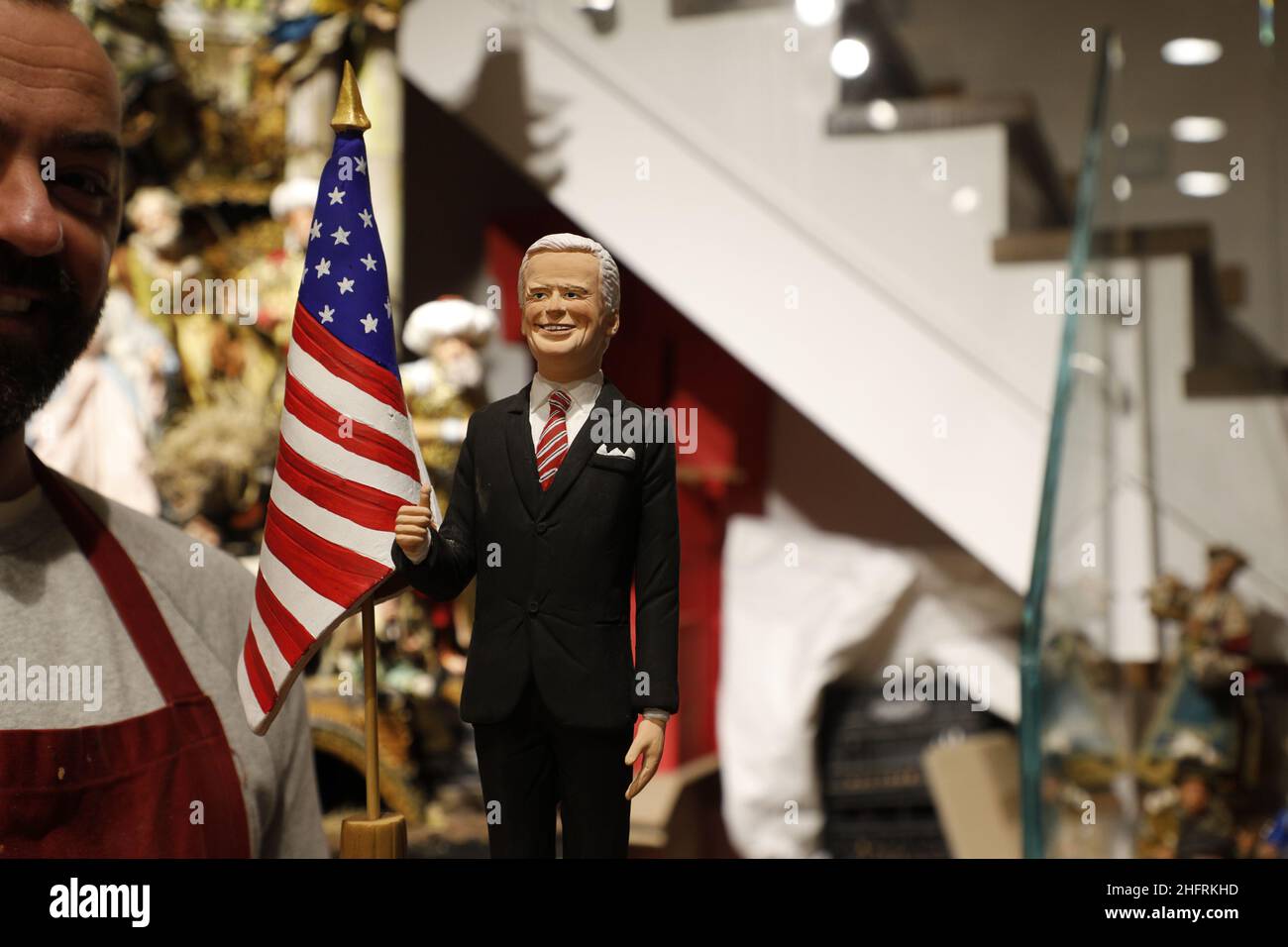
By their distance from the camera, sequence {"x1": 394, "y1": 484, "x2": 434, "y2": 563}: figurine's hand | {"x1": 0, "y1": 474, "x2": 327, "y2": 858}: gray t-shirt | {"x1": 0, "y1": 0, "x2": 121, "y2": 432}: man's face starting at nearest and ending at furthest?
{"x1": 394, "y1": 484, "x2": 434, "y2": 563}: figurine's hand < {"x1": 0, "y1": 0, "x2": 121, "y2": 432}: man's face < {"x1": 0, "y1": 474, "x2": 327, "y2": 858}: gray t-shirt

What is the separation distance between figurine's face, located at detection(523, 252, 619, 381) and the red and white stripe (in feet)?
0.33

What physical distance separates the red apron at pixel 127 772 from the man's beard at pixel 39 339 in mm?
181

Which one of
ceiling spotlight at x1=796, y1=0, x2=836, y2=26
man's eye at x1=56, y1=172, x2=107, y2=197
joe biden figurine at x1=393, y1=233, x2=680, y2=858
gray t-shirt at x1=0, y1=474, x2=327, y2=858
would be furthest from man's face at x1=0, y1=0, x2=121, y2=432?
ceiling spotlight at x1=796, y1=0, x2=836, y2=26

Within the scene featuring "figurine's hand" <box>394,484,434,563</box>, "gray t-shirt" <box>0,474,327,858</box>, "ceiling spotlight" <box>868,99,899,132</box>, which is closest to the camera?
"figurine's hand" <box>394,484,434,563</box>

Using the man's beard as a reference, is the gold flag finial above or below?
above

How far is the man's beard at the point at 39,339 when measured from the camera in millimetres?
872

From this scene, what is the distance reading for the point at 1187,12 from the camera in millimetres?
2395

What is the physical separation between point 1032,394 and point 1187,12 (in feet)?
2.70

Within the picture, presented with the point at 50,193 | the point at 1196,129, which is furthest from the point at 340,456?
the point at 1196,129

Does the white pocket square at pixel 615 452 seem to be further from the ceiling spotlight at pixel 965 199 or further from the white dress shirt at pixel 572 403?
the ceiling spotlight at pixel 965 199

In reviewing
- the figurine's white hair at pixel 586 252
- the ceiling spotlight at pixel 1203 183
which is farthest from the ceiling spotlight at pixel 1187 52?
the figurine's white hair at pixel 586 252

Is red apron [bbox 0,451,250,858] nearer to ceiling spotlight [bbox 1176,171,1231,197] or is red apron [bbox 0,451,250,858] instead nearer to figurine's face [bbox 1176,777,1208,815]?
figurine's face [bbox 1176,777,1208,815]

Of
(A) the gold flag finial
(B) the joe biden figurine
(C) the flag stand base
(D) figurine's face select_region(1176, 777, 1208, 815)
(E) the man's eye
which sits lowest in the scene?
(D) figurine's face select_region(1176, 777, 1208, 815)

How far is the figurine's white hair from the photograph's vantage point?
0.78 m
